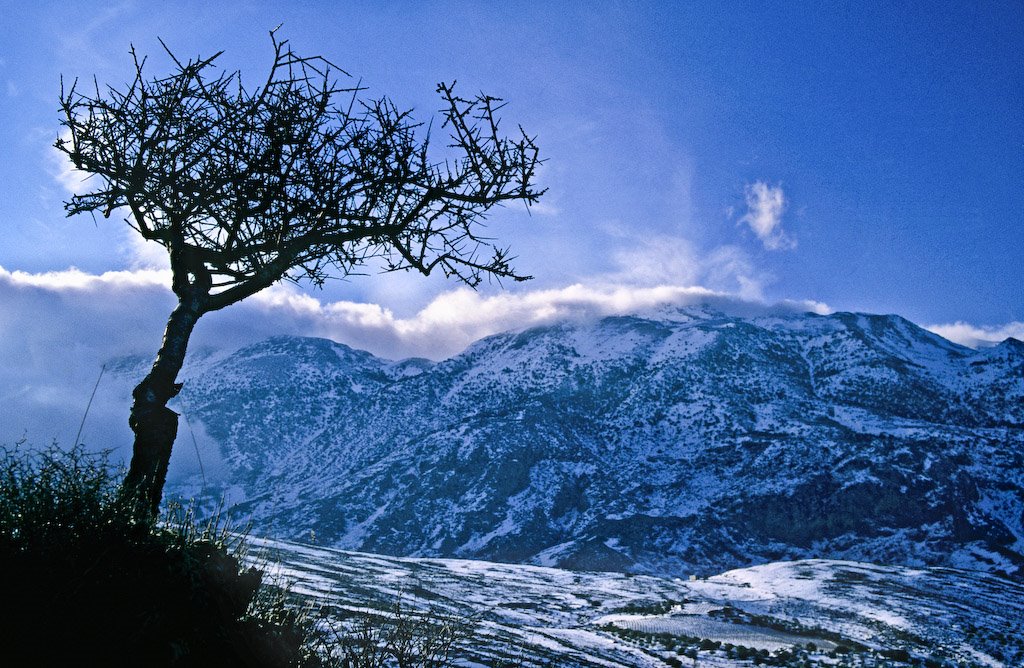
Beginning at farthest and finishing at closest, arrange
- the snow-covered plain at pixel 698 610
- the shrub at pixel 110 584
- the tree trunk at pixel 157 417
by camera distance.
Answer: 1. the snow-covered plain at pixel 698 610
2. the tree trunk at pixel 157 417
3. the shrub at pixel 110 584

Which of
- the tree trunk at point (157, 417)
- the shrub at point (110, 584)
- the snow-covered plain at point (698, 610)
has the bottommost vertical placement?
the snow-covered plain at point (698, 610)

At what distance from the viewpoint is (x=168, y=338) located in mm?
5930

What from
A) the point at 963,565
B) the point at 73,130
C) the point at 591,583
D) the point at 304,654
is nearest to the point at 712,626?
the point at 591,583

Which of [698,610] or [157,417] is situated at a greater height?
[157,417]

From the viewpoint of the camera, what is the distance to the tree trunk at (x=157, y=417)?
538 centimetres

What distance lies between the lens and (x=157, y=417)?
5.61 metres

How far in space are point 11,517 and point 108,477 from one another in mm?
742

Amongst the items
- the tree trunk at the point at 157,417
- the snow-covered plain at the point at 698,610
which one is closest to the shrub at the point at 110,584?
the tree trunk at the point at 157,417

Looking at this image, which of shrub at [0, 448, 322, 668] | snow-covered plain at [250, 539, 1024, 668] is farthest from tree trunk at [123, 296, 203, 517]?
snow-covered plain at [250, 539, 1024, 668]

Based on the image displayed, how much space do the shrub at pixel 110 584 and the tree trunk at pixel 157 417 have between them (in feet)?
1.48

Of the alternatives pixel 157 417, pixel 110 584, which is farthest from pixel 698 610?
pixel 110 584

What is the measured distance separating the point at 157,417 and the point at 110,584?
1.95m

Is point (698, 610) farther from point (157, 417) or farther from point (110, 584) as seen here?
point (110, 584)

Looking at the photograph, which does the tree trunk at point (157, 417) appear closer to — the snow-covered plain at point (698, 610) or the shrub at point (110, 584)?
the shrub at point (110, 584)
